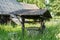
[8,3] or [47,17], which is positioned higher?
[47,17]

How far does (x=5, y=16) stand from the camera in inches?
1203

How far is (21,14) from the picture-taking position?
41.4 ft

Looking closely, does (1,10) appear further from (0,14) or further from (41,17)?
(41,17)

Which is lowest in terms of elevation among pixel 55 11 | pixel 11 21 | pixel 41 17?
pixel 55 11

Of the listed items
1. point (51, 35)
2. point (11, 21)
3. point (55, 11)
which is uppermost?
point (51, 35)

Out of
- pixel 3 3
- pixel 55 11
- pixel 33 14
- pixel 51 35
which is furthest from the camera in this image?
pixel 55 11

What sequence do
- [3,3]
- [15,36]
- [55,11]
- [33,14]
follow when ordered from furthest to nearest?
[55,11] → [3,3] → [33,14] → [15,36]

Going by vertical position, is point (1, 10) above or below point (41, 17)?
below

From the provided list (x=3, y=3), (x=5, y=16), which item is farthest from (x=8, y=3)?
(x=5, y=16)

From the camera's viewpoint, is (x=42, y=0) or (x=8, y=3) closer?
(x=8, y=3)

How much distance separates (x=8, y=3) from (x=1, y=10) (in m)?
3.82

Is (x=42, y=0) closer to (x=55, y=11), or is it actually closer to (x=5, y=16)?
(x=55, y=11)

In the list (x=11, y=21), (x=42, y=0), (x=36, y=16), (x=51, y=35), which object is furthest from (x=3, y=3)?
(x=51, y=35)

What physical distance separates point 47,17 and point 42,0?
43094 mm
